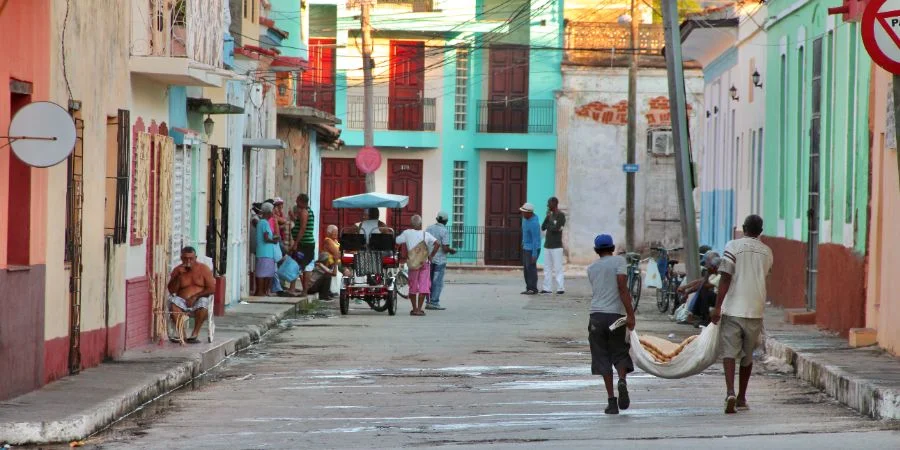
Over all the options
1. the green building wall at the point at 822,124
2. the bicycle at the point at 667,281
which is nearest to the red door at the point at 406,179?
the green building wall at the point at 822,124

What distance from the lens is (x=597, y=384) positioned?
16.5 meters

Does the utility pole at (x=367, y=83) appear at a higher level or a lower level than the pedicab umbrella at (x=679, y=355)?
higher

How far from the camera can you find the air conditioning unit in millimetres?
49375

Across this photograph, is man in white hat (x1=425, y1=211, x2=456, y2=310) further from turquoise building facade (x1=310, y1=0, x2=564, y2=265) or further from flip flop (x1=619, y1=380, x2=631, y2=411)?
turquoise building facade (x1=310, y1=0, x2=564, y2=265)

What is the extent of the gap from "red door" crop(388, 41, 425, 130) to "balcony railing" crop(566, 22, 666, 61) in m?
4.57

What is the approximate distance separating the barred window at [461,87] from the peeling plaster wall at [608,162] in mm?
3013

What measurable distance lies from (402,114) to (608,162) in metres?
6.39

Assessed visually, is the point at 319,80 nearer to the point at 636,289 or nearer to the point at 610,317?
the point at 636,289

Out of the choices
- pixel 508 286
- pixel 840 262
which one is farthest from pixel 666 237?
pixel 840 262

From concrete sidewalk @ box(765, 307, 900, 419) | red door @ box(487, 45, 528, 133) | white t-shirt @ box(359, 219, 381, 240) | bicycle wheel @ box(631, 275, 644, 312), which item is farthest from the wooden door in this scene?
concrete sidewalk @ box(765, 307, 900, 419)

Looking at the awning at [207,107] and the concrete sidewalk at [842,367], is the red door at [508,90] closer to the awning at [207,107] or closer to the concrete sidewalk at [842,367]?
the awning at [207,107]

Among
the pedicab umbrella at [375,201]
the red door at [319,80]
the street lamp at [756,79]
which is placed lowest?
the pedicab umbrella at [375,201]

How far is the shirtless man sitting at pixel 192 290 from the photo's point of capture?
19.8 m

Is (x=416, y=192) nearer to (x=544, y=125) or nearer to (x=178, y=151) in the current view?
(x=544, y=125)
